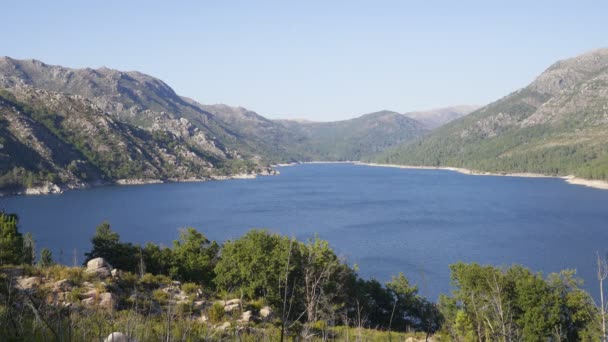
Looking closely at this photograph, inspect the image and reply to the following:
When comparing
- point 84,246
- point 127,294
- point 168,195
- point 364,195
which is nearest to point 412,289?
point 127,294

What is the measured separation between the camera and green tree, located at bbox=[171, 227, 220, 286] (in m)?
41.0

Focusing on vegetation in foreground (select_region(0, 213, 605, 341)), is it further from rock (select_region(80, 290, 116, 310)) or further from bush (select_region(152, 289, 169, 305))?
rock (select_region(80, 290, 116, 310))

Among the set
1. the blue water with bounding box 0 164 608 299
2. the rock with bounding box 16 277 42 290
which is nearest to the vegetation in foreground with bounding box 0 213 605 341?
the rock with bounding box 16 277 42 290

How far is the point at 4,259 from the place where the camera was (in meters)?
37.2

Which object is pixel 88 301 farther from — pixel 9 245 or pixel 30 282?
pixel 9 245

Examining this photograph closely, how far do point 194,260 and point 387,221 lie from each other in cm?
8384

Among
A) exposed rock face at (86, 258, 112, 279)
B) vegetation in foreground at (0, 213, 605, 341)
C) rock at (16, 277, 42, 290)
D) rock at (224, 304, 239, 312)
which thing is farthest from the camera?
vegetation in foreground at (0, 213, 605, 341)

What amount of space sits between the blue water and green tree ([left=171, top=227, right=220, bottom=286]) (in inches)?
701

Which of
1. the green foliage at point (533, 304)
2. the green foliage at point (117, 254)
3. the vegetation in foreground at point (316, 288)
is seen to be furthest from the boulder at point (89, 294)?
the green foliage at point (533, 304)

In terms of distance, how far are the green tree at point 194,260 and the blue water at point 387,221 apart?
17.8 meters

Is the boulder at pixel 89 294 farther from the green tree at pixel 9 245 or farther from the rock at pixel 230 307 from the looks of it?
the green tree at pixel 9 245

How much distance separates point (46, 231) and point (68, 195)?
78561 mm

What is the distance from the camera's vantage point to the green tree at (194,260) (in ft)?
135

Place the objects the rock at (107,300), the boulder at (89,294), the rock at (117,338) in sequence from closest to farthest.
Answer: 1. the rock at (117,338)
2. the rock at (107,300)
3. the boulder at (89,294)
